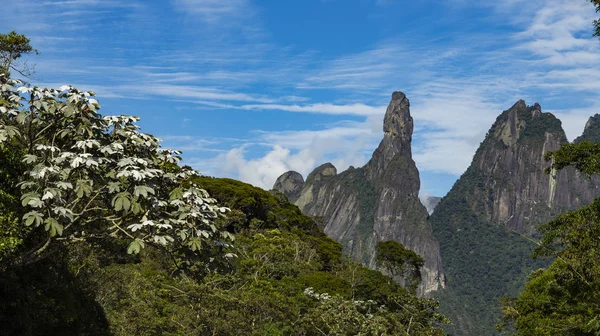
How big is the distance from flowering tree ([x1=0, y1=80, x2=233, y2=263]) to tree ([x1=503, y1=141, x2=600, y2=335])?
33.1 feet

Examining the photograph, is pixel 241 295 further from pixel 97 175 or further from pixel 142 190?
pixel 142 190

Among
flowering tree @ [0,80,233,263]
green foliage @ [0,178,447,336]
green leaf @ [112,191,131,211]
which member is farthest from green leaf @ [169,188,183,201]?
green foliage @ [0,178,447,336]

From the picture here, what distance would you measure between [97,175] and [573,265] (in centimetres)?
1579

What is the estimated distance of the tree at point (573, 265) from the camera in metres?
17.1

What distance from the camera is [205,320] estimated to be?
22500 mm

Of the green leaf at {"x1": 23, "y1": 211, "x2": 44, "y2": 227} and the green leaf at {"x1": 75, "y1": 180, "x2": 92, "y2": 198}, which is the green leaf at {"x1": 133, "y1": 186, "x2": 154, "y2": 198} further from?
the green leaf at {"x1": 23, "y1": 211, "x2": 44, "y2": 227}

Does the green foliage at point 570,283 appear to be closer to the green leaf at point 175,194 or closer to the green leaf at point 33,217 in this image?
the green leaf at point 175,194

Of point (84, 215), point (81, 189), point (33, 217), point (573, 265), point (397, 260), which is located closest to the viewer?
point (33, 217)

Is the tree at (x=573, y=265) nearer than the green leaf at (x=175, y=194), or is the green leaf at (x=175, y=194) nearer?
the green leaf at (x=175, y=194)

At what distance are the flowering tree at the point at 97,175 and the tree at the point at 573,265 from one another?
10.1m

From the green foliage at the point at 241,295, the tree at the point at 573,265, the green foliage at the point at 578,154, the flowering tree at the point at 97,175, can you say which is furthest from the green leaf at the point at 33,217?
the green foliage at the point at 578,154

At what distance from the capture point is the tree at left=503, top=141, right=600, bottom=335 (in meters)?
17.1

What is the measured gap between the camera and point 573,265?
19047 millimetres

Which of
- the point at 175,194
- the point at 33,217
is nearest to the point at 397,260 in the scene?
the point at 175,194
